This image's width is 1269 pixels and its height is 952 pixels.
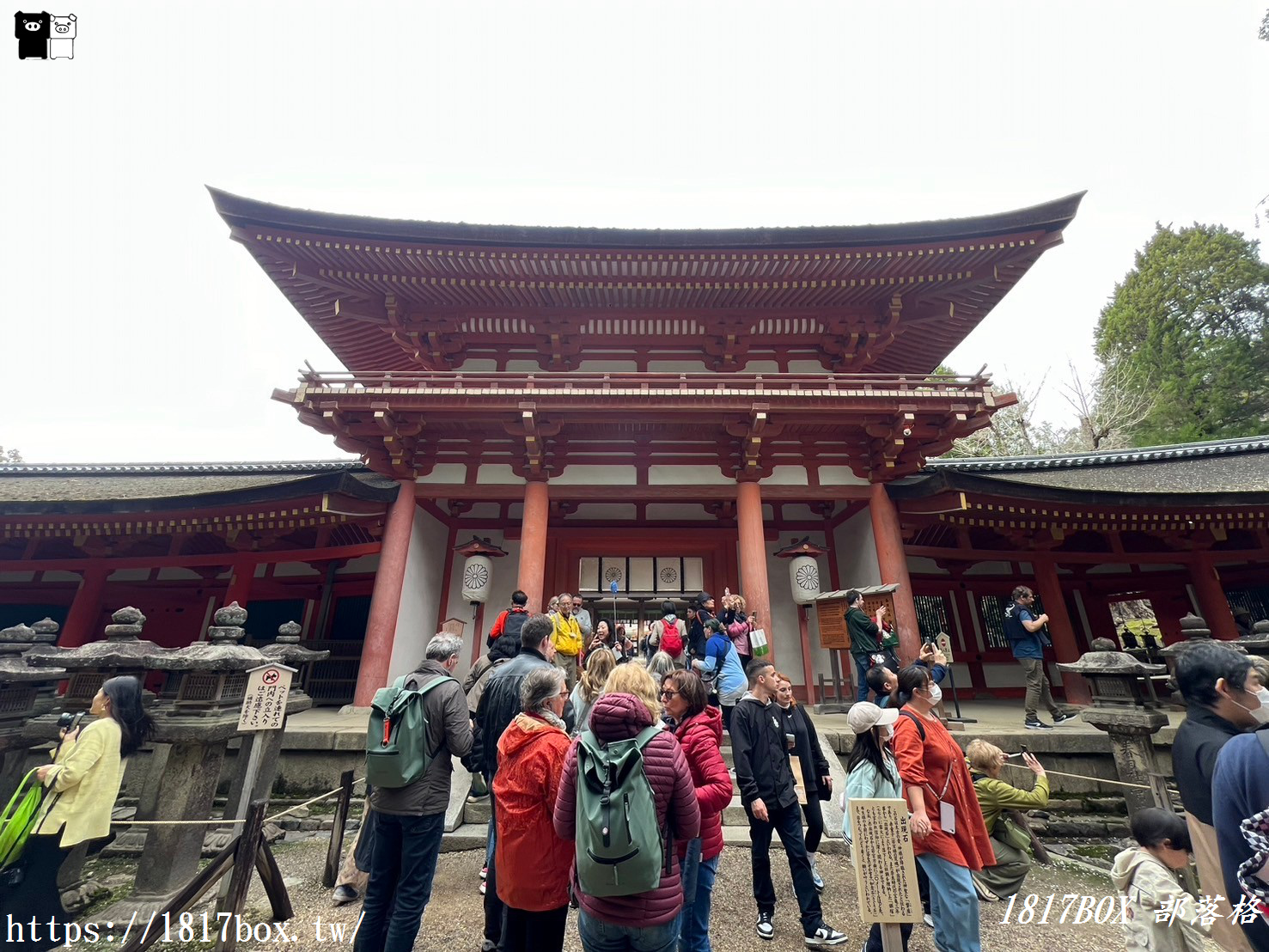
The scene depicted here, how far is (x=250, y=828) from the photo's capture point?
4035mm

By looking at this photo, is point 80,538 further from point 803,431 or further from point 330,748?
point 803,431

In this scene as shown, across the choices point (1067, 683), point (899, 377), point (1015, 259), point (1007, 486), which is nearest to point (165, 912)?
point (899, 377)

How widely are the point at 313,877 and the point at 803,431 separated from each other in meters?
9.46

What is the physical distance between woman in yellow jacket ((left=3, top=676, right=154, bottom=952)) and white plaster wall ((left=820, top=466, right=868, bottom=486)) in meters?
10.1

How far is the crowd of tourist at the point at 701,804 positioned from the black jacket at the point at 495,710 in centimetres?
1

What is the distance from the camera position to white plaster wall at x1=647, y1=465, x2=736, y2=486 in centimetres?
1011

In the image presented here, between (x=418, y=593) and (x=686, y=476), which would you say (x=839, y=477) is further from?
(x=418, y=593)

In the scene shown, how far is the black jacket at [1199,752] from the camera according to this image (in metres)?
2.52

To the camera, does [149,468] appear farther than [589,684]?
Yes

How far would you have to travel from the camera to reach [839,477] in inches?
401

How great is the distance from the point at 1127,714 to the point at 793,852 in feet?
14.0

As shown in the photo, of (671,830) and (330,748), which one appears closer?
(671,830)

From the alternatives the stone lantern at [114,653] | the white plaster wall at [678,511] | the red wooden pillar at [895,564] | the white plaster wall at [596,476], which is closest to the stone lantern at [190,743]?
the stone lantern at [114,653]

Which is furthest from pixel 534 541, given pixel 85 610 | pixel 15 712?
pixel 85 610
